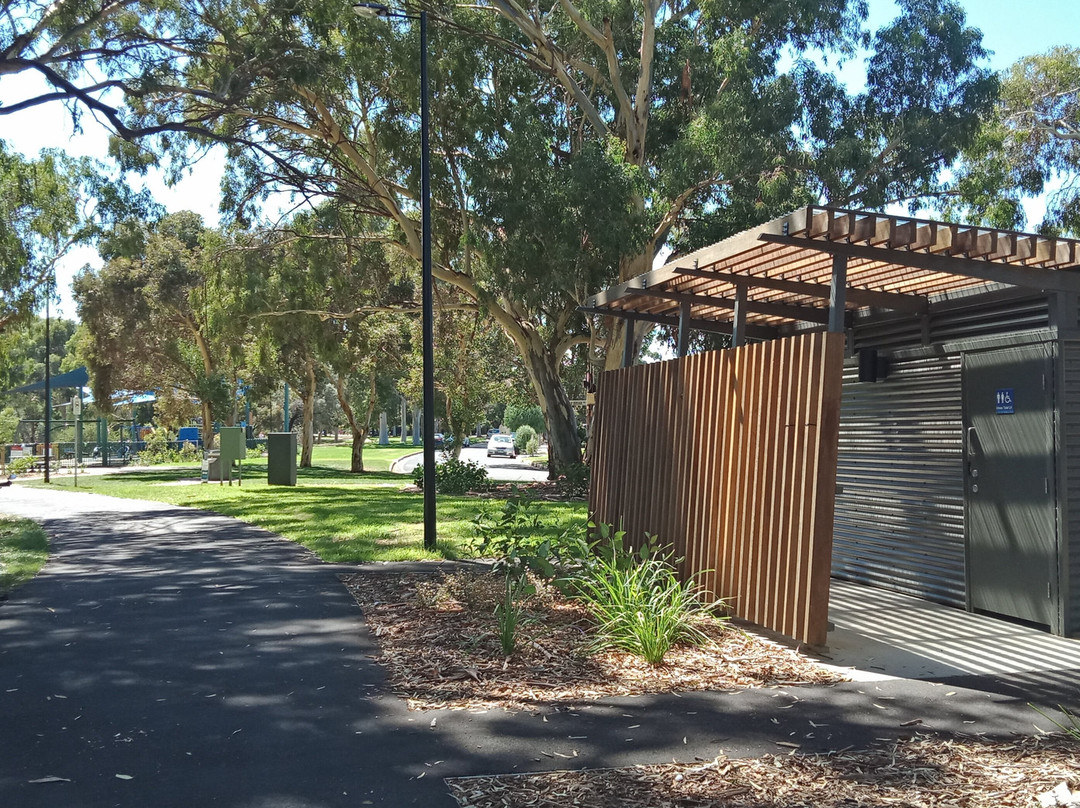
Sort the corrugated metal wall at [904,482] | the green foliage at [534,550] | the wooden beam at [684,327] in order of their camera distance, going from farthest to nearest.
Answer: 1. the wooden beam at [684,327]
2. the corrugated metal wall at [904,482]
3. the green foliage at [534,550]

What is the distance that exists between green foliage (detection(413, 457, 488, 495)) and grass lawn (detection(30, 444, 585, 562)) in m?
1.07

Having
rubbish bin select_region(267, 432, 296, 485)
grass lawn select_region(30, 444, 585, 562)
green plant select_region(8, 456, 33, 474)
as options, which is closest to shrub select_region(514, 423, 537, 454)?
grass lawn select_region(30, 444, 585, 562)

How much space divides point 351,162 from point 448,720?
18623mm

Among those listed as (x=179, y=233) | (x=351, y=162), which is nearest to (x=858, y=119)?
(x=351, y=162)

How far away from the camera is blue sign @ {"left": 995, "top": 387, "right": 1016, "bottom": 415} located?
26.4ft

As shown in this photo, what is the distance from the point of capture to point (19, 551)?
12.9 meters

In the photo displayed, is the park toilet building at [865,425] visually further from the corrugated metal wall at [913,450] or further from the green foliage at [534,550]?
the green foliage at [534,550]

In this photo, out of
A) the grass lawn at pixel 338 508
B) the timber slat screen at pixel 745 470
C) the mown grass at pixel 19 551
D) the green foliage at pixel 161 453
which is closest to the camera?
the timber slat screen at pixel 745 470

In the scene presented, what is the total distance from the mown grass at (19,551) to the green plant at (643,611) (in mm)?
6262

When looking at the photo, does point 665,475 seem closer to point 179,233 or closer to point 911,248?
point 911,248

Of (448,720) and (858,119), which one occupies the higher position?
(858,119)

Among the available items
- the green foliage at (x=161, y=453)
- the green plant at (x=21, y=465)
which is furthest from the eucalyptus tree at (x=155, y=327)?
the green plant at (x=21, y=465)

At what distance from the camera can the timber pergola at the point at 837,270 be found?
271 inches

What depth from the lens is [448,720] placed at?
550 centimetres
